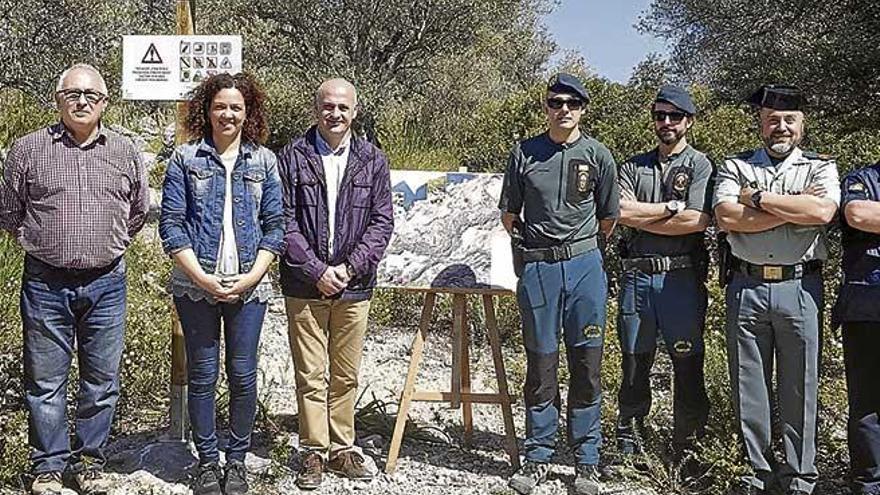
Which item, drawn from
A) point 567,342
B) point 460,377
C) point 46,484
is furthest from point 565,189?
point 46,484

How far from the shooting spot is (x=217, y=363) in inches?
185

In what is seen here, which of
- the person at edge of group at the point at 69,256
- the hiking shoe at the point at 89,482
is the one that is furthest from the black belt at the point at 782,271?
the hiking shoe at the point at 89,482

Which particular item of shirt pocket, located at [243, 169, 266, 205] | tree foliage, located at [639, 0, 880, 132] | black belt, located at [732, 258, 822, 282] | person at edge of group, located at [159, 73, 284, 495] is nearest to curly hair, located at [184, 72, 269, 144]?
person at edge of group, located at [159, 73, 284, 495]

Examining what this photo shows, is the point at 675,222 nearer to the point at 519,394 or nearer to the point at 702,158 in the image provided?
the point at 702,158

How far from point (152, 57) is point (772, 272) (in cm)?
344

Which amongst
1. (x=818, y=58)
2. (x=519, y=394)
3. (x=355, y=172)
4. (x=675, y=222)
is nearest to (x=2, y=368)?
(x=355, y=172)

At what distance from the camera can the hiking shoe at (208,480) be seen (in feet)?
15.4

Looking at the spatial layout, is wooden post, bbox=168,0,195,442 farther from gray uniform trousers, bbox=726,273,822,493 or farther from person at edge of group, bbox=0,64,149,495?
gray uniform trousers, bbox=726,273,822,493

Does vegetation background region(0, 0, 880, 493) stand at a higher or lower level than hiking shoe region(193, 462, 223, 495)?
higher

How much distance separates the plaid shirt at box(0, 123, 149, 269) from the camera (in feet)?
14.5

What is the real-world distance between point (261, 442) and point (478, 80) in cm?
1272

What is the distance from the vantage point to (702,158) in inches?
197

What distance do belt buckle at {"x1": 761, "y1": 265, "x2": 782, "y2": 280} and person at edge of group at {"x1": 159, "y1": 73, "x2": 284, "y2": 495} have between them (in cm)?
236

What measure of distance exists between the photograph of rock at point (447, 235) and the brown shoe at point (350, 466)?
3.17ft
